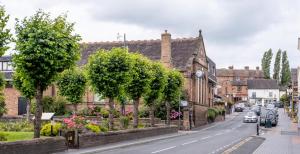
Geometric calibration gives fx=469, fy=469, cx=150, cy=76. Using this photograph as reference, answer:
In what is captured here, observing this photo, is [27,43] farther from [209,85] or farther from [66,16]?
[209,85]

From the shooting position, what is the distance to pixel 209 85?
69.9m

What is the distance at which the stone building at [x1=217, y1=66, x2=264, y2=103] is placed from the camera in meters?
137

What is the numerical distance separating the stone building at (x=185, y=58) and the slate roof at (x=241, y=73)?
265 ft

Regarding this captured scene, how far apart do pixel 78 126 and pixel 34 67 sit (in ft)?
16.1

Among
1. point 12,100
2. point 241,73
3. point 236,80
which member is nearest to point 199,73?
point 12,100

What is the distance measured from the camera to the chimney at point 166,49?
53547mm

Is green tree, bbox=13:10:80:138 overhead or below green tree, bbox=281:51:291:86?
below

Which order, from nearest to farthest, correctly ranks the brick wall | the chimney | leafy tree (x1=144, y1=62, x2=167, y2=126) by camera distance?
leafy tree (x1=144, y1=62, x2=167, y2=126)
the chimney
the brick wall

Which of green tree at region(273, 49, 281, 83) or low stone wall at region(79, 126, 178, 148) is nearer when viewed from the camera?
low stone wall at region(79, 126, 178, 148)

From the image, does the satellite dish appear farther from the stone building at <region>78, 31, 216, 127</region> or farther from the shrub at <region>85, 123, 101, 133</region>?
the shrub at <region>85, 123, 101, 133</region>

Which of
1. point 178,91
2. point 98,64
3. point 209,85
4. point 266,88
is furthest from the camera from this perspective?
point 266,88

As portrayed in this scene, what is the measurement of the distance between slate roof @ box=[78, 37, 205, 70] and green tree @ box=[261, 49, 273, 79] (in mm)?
97795

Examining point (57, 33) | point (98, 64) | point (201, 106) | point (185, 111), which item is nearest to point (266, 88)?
point (201, 106)

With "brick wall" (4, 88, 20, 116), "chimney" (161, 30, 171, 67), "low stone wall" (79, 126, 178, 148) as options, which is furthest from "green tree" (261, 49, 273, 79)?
"low stone wall" (79, 126, 178, 148)
